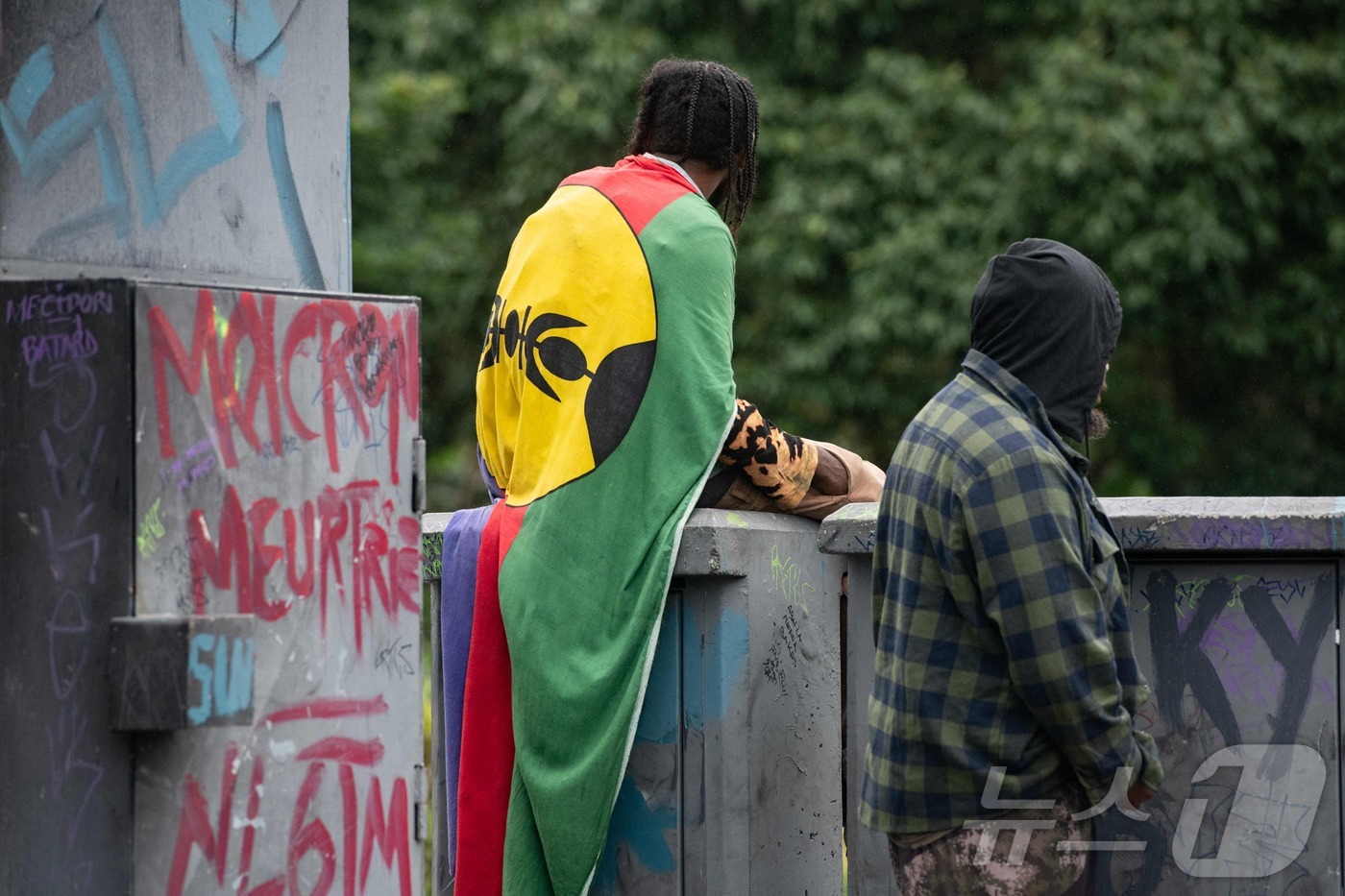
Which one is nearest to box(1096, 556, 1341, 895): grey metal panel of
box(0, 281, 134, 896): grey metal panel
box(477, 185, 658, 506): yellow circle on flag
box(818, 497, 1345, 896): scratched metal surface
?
box(818, 497, 1345, 896): scratched metal surface

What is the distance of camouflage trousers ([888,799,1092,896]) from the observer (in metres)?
2.69

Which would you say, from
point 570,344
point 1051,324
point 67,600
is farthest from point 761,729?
point 67,600

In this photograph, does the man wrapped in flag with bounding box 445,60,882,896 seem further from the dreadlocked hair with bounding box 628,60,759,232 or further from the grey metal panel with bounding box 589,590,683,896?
the grey metal panel with bounding box 589,590,683,896

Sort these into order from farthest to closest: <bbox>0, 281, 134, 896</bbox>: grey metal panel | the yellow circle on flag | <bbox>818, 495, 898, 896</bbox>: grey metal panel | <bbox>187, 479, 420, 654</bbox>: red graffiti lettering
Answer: the yellow circle on flag → <bbox>818, 495, 898, 896</bbox>: grey metal panel → <bbox>187, 479, 420, 654</bbox>: red graffiti lettering → <bbox>0, 281, 134, 896</bbox>: grey metal panel

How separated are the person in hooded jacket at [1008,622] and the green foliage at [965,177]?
726 cm

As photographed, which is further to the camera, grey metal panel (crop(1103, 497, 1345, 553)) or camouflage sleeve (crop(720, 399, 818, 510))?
camouflage sleeve (crop(720, 399, 818, 510))

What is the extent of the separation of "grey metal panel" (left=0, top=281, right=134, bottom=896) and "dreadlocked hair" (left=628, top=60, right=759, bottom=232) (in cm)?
160

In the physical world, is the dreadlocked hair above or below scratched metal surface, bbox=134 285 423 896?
above

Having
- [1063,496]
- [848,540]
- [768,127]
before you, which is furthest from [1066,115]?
[1063,496]

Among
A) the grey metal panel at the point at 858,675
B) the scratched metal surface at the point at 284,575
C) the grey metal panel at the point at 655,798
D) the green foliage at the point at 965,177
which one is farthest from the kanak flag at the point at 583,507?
the green foliage at the point at 965,177

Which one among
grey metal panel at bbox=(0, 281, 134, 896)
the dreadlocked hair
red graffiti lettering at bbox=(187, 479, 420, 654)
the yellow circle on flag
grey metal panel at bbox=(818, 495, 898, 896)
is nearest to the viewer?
grey metal panel at bbox=(0, 281, 134, 896)

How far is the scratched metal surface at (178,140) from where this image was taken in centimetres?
284

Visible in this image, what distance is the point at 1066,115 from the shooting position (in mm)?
9883

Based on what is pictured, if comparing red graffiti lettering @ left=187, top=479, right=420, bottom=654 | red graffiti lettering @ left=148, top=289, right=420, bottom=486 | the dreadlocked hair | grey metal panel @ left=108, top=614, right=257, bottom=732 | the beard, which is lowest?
grey metal panel @ left=108, top=614, right=257, bottom=732
